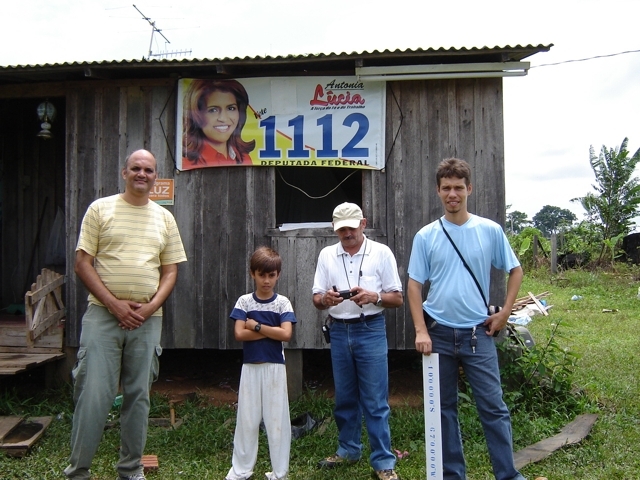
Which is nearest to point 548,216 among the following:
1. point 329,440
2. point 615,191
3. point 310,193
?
point 615,191

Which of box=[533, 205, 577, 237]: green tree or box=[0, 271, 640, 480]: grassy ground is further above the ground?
box=[533, 205, 577, 237]: green tree

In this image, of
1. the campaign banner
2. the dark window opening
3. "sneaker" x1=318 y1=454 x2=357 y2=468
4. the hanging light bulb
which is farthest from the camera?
the dark window opening

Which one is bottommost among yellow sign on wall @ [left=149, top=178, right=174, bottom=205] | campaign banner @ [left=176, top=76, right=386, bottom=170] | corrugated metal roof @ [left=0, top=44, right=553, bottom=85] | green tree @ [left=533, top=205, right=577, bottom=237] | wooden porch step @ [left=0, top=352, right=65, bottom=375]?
wooden porch step @ [left=0, top=352, right=65, bottom=375]

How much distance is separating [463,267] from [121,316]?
7.16 feet

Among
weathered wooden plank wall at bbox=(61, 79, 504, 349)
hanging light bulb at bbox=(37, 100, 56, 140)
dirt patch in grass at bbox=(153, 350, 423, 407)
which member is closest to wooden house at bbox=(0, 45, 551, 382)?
weathered wooden plank wall at bbox=(61, 79, 504, 349)

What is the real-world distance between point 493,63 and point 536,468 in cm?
372

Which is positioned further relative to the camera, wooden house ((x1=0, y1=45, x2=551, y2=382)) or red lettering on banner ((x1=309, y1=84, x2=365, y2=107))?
red lettering on banner ((x1=309, y1=84, x2=365, y2=107))

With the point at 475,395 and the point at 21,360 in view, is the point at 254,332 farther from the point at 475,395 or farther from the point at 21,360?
the point at 21,360

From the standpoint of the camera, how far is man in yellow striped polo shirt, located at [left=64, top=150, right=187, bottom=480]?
3656 millimetres

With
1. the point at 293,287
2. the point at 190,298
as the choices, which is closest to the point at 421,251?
the point at 293,287

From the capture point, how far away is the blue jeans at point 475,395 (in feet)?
11.3

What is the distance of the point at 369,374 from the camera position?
12.8 ft

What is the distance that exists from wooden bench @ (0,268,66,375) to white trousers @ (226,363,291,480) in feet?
9.85

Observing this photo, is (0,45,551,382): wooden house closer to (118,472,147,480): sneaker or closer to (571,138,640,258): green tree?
(118,472,147,480): sneaker
